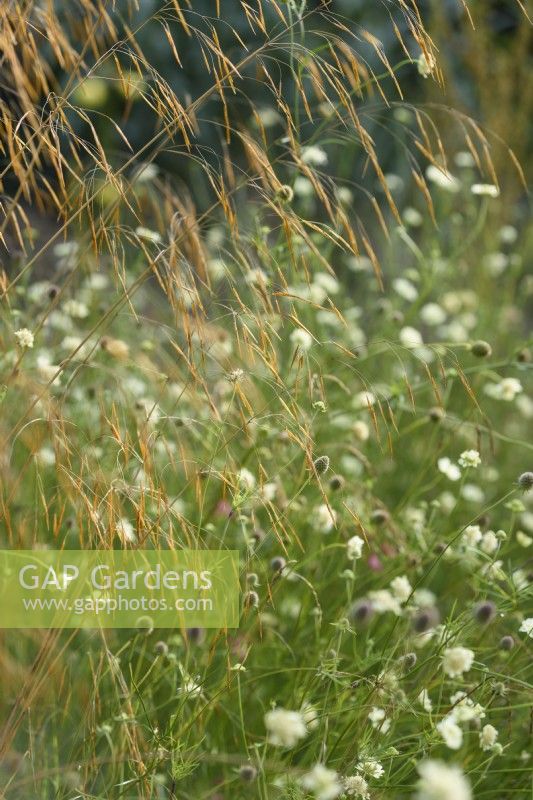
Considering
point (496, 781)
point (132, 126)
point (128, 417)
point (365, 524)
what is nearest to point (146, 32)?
point (132, 126)

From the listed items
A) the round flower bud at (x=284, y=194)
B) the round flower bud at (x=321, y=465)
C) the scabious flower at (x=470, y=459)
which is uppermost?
the round flower bud at (x=284, y=194)

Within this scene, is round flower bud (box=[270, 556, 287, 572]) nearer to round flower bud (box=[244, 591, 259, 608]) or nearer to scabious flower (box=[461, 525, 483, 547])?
round flower bud (box=[244, 591, 259, 608])

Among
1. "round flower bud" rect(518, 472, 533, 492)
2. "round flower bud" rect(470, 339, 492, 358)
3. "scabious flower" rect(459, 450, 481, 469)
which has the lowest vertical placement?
"scabious flower" rect(459, 450, 481, 469)

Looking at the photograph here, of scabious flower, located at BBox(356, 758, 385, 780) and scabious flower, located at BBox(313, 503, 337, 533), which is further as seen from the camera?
scabious flower, located at BBox(313, 503, 337, 533)

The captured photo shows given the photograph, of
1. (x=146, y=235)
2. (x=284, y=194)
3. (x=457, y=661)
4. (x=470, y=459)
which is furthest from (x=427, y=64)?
(x=457, y=661)

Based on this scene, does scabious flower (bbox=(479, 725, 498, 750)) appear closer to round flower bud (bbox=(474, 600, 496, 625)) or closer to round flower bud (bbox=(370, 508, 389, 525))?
round flower bud (bbox=(474, 600, 496, 625))

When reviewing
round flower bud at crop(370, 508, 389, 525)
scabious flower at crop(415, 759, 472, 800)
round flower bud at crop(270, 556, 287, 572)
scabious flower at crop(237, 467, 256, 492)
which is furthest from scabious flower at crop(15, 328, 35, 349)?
scabious flower at crop(415, 759, 472, 800)

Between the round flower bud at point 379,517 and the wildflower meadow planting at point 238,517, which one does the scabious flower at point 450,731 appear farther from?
the round flower bud at point 379,517

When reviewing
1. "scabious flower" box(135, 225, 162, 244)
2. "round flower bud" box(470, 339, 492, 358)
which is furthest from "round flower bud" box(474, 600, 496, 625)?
"scabious flower" box(135, 225, 162, 244)

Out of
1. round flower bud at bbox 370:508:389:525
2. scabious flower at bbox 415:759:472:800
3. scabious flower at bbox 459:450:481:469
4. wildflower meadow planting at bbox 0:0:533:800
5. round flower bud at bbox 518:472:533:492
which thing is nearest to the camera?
scabious flower at bbox 415:759:472:800

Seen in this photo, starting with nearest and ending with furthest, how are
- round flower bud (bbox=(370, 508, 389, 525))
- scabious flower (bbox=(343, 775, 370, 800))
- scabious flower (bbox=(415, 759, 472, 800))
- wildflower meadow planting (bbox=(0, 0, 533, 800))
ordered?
scabious flower (bbox=(415, 759, 472, 800)) < scabious flower (bbox=(343, 775, 370, 800)) < wildflower meadow planting (bbox=(0, 0, 533, 800)) < round flower bud (bbox=(370, 508, 389, 525))

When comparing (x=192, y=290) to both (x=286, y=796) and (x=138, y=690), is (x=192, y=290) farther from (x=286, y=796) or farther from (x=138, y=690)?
(x=286, y=796)

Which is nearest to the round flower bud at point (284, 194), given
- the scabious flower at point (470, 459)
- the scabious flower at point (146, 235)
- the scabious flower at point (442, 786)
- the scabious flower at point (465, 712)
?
the scabious flower at point (146, 235)

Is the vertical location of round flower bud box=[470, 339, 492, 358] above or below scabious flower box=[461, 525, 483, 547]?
above
